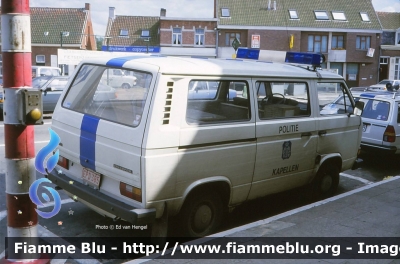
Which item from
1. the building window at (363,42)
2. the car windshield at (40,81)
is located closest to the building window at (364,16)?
the building window at (363,42)

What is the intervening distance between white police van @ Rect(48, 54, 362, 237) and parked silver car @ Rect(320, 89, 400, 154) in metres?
3.81

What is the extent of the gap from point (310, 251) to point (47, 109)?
14.6 m

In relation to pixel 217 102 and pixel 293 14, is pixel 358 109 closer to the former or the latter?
pixel 217 102

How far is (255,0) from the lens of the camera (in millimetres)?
49656

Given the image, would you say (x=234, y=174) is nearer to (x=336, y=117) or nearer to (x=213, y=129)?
(x=213, y=129)

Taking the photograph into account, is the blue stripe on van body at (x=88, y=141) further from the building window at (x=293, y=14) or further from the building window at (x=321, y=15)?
the building window at (x=321, y=15)

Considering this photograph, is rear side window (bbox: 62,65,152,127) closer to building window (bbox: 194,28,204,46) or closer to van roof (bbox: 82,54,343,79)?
van roof (bbox: 82,54,343,79)

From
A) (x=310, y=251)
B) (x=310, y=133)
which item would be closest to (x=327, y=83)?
(x=310, y=133)

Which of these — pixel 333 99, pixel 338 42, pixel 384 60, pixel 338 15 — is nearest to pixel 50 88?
pixel 333 99

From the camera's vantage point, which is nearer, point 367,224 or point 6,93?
point 6,93

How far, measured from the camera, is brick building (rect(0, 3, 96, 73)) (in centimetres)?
4716

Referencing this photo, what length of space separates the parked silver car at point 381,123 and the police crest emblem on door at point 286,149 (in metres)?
4.48

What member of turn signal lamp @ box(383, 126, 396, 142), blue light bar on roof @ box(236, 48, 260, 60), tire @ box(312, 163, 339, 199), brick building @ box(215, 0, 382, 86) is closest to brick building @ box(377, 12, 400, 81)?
brick building @ box(215, 0, 382, 86)

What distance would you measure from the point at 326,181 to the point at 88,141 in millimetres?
3917
